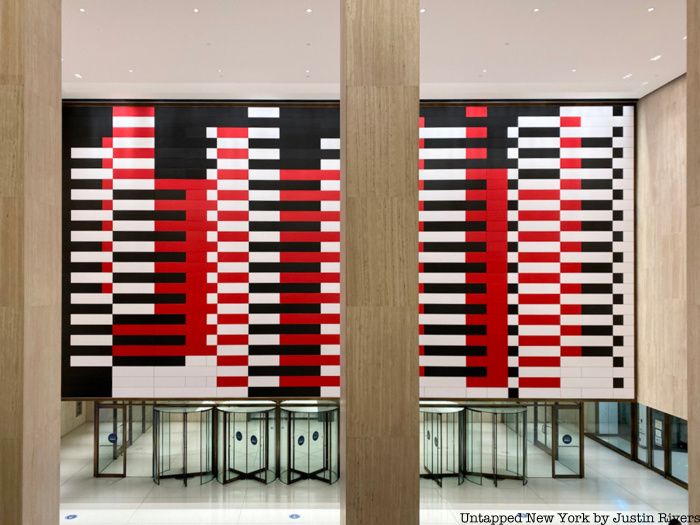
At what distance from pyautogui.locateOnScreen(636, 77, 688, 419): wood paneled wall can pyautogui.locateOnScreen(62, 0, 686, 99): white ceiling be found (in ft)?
1.67

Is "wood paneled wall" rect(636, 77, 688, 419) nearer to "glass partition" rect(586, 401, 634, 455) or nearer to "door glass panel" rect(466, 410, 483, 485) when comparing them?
"glass partition" rect(586, 401, 634, 455)

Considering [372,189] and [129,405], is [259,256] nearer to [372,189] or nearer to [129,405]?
[129,405]

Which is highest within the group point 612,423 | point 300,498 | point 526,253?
point 526,253

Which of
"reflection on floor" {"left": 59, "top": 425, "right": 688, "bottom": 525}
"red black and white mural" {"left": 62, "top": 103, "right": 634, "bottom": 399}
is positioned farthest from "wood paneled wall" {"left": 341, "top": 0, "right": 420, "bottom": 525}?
"red black and white mural" {"left": 62, "top": 103, "right": 634, "bottom": 399}

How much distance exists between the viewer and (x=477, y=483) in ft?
24.5

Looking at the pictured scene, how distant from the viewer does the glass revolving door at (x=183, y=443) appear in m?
7.50

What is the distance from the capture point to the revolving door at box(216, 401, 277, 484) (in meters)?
7.62

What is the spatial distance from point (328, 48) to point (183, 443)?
623 cm

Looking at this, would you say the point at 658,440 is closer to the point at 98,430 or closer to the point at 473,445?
the point at 473,445

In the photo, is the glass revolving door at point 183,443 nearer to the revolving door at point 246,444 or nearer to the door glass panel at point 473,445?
the revolving door at point 246,444

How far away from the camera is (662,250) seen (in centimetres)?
685

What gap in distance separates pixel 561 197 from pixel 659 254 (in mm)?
1567

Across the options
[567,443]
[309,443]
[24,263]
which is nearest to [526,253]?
[567,443]

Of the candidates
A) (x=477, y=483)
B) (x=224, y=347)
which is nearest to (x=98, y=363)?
(x=224, y=347)
